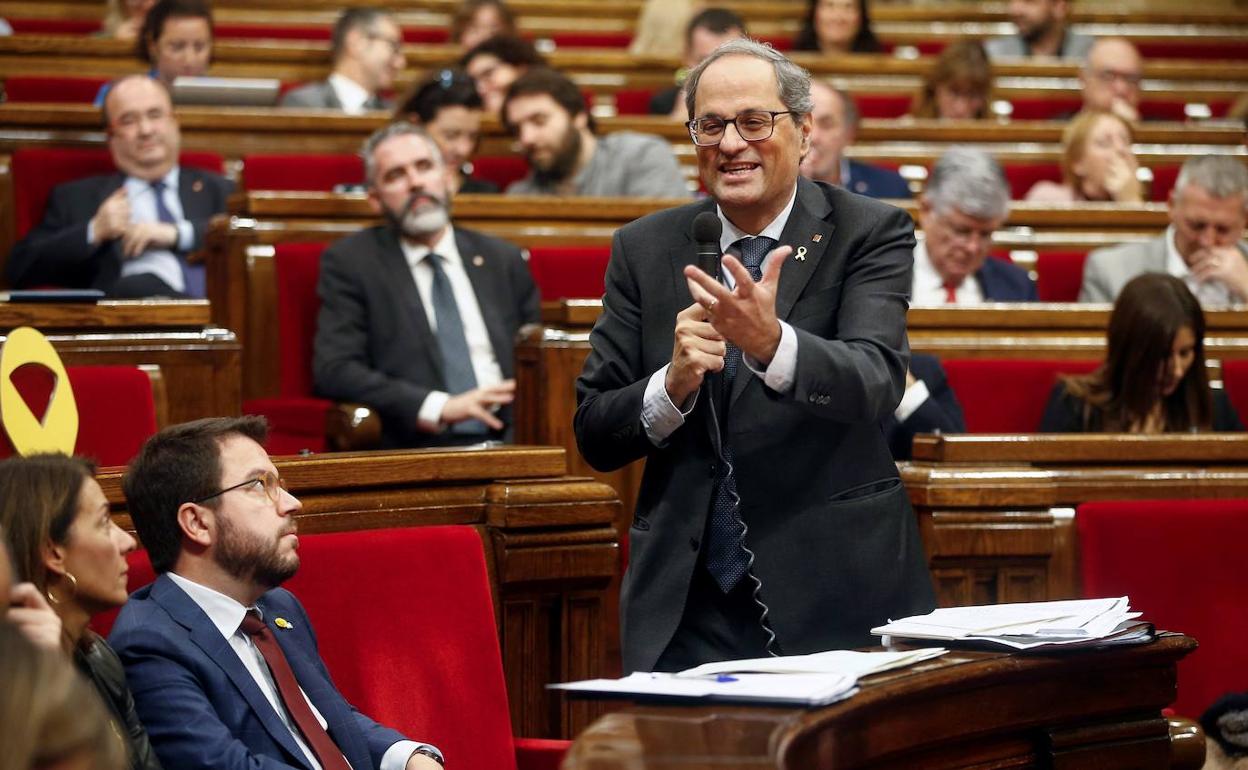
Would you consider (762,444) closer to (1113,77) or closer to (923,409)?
(923,409)

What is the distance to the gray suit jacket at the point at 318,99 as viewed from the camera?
413 centimetres

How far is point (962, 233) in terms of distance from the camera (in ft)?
9.87

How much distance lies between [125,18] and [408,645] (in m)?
3.45

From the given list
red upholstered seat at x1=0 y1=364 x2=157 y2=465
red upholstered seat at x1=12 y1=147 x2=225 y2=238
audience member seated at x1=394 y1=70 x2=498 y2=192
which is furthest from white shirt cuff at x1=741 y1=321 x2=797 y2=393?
red upholstered seat at x1=12 y1=147 x2=225 y2=238

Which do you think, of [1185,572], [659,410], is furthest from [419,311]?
[659,410]

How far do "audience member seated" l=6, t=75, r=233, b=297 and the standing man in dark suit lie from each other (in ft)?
5.75

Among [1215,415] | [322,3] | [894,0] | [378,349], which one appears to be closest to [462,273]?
[378,349]

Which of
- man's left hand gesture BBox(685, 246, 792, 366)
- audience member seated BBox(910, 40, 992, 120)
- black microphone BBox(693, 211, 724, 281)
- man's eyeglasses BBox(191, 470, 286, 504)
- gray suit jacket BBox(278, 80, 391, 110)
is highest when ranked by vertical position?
audience member seated BBox(910, 40, 992, 120)

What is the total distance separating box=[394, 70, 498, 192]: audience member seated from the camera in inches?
141

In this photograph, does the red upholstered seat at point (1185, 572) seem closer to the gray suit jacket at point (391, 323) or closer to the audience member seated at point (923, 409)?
the audience member seated at point (923, 409)

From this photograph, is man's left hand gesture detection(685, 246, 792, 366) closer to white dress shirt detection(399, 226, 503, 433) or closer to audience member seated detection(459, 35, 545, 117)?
white dress shirt detection(399, 226, 503, 433)

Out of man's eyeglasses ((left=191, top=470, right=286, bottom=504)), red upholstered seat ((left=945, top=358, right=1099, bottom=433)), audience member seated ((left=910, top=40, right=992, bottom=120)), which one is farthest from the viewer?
audience member seated ((left=910, top=40, right=992, bottom=120))

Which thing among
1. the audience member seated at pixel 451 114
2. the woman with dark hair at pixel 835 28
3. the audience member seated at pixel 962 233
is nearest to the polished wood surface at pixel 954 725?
the audience member seated at pixel 962 233

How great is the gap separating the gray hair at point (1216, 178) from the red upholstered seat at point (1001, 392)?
2.36 ft
